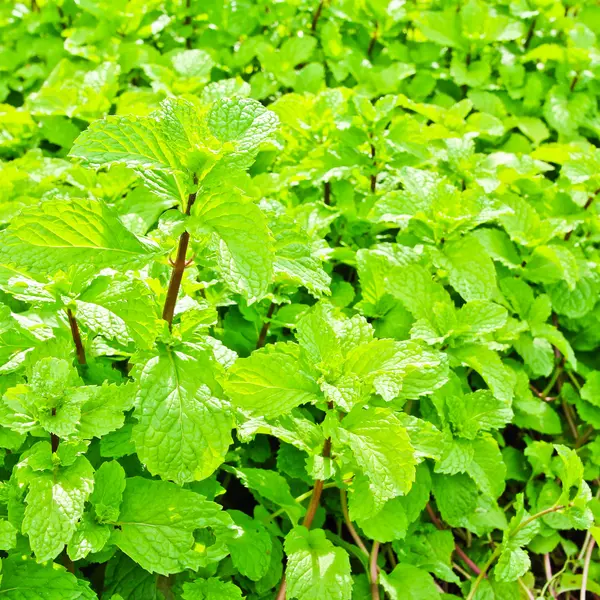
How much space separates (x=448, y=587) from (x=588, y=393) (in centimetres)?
70

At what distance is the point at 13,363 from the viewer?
133 centimetres

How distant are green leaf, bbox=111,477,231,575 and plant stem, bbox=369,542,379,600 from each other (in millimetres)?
399

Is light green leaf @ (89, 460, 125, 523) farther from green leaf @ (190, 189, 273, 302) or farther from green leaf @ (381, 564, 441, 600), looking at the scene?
green leaf @ (381, 564, 441, 600)

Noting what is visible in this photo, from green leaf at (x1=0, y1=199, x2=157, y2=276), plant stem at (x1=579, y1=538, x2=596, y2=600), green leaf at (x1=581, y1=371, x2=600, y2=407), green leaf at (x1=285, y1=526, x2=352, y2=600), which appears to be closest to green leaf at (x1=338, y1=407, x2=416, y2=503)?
green leaf at (x1=285, y1=526, x2=352, y2=600)

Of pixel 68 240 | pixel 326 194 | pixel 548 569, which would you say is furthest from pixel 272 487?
pixel 326 194

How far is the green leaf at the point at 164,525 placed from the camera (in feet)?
3.97

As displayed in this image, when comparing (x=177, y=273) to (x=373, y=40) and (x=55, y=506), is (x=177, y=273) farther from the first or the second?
Result: (x=373, y=40)

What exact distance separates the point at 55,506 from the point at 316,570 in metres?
0.50

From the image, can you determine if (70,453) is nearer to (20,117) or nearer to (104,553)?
(104,553)

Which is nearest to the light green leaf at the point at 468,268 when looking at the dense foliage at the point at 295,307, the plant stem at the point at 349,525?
the dense foliage at the point at 295,307

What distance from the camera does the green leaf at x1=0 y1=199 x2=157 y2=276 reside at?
43.9 inches

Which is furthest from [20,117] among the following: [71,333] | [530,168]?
[530,168]

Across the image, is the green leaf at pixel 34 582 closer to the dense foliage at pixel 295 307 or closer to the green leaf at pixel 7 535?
the dense foliage at pixel 295 307

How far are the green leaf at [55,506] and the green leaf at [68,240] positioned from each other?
14.2 inches
